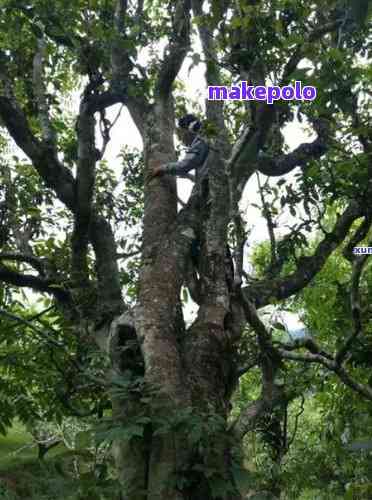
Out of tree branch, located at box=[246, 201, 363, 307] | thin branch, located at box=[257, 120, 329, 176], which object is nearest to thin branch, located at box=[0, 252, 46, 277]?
tree branch, located at box=[246, 201, 363, 307]

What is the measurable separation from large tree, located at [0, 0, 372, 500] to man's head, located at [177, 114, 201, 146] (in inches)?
5.4

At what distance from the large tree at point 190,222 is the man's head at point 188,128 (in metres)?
0.14

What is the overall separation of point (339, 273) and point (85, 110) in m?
7.30

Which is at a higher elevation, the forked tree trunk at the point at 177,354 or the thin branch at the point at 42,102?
the thin branch at the point at 42,102

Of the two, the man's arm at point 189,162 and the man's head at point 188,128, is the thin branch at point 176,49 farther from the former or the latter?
the man's arm at point 189,162

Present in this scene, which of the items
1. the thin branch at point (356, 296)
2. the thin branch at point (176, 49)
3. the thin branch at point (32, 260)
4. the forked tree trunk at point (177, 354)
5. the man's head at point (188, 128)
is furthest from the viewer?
the man's head at point (188, 128)

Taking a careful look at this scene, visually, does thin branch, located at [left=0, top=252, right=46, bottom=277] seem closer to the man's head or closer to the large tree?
the large tree

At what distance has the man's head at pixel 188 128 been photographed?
4.30 metres

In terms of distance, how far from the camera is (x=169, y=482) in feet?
8.02

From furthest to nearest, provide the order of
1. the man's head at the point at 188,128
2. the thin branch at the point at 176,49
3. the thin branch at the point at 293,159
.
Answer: the thin branch at the point at 293,159 → the man's head at the point at 188,128 → the thin branch at the point at 176,49

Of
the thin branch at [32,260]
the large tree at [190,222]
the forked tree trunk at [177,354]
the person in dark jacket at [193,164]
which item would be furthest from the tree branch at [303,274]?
the thin branch at [32,260]

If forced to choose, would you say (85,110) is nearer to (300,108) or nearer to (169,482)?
(300,108)

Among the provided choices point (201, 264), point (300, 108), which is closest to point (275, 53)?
point (300, 108)

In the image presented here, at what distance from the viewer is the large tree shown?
2.62 m
